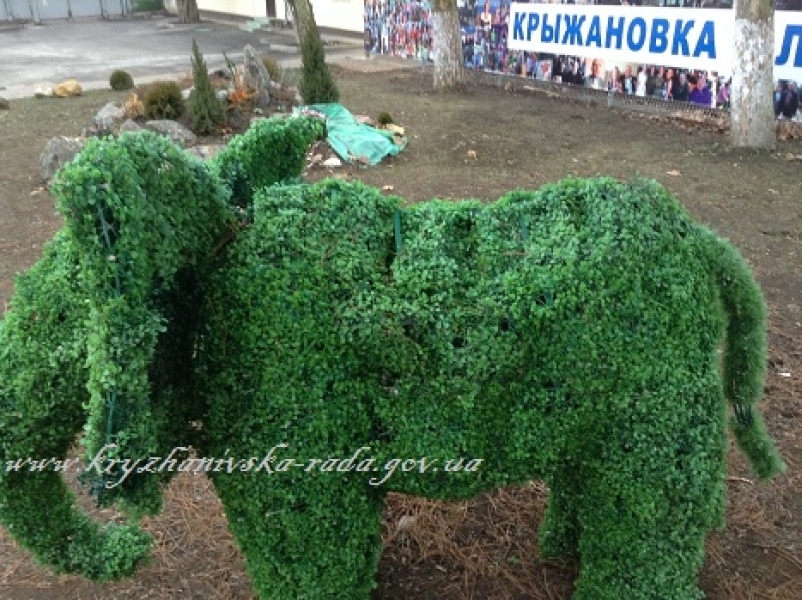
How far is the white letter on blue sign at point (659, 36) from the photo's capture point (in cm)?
1109

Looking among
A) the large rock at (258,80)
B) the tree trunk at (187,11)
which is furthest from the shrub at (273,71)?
the tree trunk at (187,11)

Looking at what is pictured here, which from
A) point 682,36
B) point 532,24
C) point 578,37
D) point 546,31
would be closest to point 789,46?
point 682,36

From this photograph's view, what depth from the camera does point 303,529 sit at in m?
2.30

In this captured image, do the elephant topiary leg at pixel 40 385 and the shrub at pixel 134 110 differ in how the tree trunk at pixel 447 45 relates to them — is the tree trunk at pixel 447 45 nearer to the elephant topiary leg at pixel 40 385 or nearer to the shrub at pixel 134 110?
the shrub at pixel 134 110

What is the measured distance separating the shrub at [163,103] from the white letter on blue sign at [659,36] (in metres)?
7.04

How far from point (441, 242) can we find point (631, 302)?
22.7 inches

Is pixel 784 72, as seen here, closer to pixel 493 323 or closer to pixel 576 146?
pixel 576 146

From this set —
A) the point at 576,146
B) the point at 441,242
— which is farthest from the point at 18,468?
the point at 576,146

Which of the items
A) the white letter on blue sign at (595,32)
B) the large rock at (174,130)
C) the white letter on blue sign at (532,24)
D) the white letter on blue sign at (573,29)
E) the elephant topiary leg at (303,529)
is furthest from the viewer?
the white letter on blue sign at (532,24)

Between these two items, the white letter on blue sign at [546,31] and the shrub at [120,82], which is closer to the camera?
the white letter on blue sign at [546,31]

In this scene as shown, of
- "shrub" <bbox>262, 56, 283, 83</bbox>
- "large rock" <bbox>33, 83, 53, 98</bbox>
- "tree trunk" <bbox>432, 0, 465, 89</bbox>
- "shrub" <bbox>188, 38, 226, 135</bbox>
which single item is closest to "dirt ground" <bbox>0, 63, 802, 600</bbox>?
"tree trunk" <bbox>432, 0, 465, 89</bbox>

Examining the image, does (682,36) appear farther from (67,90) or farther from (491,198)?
(67,90)

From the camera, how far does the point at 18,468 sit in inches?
84.0

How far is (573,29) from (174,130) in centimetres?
664
